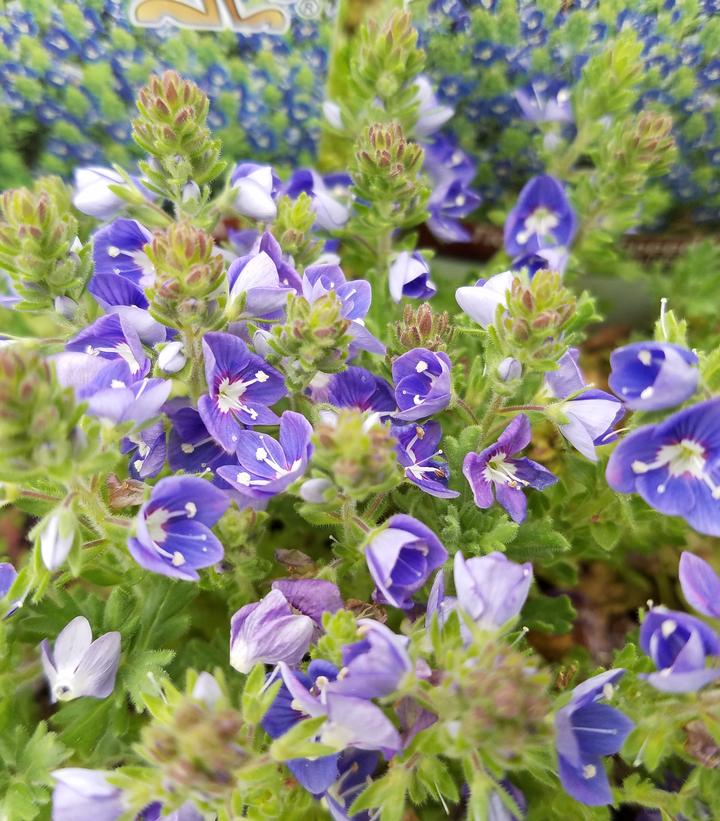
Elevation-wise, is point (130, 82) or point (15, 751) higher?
point (130, 82)

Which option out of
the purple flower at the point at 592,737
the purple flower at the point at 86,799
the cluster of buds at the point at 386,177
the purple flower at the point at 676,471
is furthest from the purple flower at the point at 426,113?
the purple flower at the point at 86,799

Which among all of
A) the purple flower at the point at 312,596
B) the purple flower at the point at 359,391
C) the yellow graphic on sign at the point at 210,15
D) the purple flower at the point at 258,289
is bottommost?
the purple flower at the point at 312,596

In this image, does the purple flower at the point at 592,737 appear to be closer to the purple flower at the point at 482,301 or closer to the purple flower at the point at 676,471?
the purple flower at the point at 676,471

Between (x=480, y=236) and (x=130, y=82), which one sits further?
(x=480, y=236)

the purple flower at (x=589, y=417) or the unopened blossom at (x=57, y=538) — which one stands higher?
the purple flower at (x=589, y=417)

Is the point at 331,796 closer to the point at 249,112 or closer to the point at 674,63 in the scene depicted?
the point at 249,112

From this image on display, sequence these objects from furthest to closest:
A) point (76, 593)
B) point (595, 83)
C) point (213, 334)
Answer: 1. point (595, 83)
2. point (76, 593)
3. point (213, 334)

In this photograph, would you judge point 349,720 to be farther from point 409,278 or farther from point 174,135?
point 174,135

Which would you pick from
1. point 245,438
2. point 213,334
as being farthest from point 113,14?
point 245,438
